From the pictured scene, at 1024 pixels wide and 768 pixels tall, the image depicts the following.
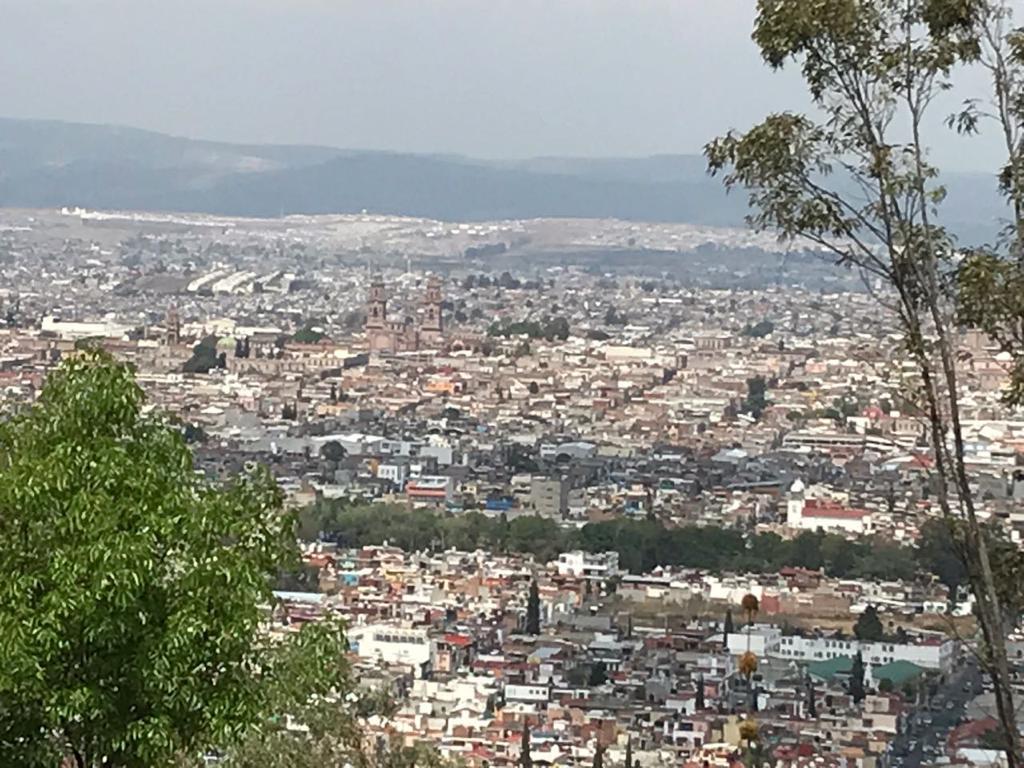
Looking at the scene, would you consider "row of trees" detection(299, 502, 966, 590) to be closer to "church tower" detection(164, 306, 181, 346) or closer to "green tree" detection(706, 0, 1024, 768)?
"church tower" detection(164, 306, 181, 346)

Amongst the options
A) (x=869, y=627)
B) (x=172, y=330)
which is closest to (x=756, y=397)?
(x=172, y=330)

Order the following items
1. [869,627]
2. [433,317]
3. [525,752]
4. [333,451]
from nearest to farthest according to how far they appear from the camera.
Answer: [525,752], [869,627], [333,451], [433,317]

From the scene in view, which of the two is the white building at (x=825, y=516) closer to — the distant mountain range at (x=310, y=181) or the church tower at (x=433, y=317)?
the church tower at (x=433, y=317)

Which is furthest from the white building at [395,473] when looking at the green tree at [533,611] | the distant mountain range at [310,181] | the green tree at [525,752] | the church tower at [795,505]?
the distant mountain range at [310,181]

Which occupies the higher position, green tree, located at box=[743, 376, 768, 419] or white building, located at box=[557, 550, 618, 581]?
green tree, located at box=[743, 376, 768, 419]

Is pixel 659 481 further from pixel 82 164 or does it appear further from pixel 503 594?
pixel 82 164

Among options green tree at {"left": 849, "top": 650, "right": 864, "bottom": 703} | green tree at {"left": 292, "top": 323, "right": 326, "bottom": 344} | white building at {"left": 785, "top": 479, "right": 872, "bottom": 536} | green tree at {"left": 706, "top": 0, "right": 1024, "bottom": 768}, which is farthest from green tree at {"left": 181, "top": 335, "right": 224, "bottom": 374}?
green tree at {"left": 706, "top": 0, "right": 1024, "bottom": 768}

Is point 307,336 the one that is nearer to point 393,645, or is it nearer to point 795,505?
point 795,505
